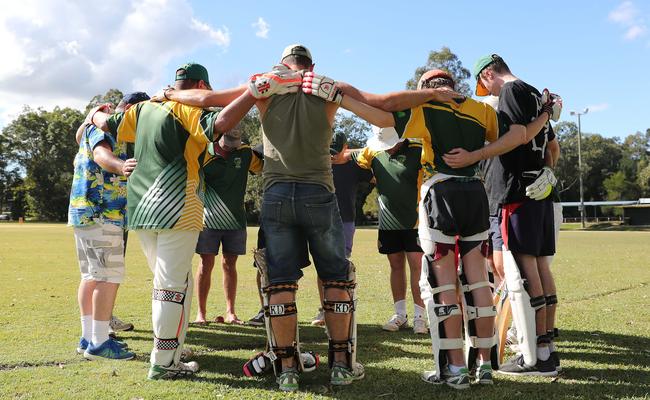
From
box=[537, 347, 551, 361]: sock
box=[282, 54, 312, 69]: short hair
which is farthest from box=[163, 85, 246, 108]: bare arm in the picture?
box=[537, 347, 551, 361]: sock

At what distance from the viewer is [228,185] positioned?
7211mm

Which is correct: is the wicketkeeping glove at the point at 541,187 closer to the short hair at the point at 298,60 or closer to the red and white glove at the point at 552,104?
the red and white glove at the point at 552,104

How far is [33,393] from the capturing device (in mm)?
4105

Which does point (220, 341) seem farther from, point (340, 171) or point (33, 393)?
point (340, 171)

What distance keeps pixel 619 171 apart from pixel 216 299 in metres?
98.3

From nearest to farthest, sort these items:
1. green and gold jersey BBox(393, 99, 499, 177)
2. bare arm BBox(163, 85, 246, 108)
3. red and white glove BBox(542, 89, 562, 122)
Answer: green and gold jersey BBox(393, 99, 499, 177) < bare arm BBox(163, 85, 246, 108) < red and white glove BBox(542, 89, 562, 122)

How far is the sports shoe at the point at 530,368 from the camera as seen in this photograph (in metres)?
4.66


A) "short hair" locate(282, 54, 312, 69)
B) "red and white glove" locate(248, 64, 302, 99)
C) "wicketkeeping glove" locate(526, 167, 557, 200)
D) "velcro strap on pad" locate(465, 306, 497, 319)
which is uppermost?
"short hair" locate(282, 54, 312, 69)

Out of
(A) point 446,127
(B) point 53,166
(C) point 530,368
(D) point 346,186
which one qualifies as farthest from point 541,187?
(B) point 53,166

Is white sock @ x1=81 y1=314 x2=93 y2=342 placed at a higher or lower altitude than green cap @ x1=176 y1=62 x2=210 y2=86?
lower

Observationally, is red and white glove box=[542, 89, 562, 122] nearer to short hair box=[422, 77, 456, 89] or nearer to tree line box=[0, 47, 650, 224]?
short hair box=[422, 77, 456, 89]

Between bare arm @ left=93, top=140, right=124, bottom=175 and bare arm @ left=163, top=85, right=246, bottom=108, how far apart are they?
1093mm

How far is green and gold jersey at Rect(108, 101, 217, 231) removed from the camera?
176 inches

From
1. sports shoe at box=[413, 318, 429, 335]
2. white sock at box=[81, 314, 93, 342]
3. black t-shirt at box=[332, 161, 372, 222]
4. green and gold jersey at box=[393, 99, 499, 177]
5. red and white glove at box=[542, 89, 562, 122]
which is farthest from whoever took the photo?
black t-shirt at box=[332, 161, 372, 222]
